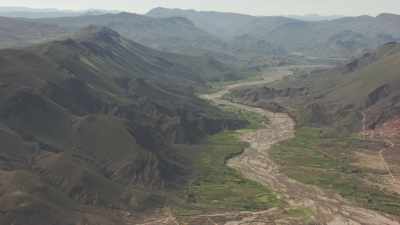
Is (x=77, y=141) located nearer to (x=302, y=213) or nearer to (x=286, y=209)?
(x=286, y=209)

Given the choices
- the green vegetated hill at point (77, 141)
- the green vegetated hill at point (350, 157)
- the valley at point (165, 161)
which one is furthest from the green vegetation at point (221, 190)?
the green vegetated hill at point (350, 157)

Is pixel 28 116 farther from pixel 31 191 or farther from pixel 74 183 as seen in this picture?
pixel 31 191

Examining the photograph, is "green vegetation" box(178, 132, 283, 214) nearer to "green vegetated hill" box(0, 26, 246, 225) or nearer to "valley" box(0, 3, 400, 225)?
"valley" box(0, 3, 400, 225)

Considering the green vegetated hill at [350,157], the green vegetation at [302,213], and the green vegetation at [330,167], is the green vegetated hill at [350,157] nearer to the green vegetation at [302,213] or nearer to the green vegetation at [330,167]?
the green vegetation at [330,167]

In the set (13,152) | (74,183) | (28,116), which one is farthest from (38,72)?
(74,183)

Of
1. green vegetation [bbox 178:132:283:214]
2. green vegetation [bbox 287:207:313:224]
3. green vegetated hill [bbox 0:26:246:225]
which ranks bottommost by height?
green vegetation [bbox 178:132:283:214]

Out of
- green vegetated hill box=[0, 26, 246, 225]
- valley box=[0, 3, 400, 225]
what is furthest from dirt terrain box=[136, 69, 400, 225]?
green vegetated hill box=[0, 26, 246, 225]
